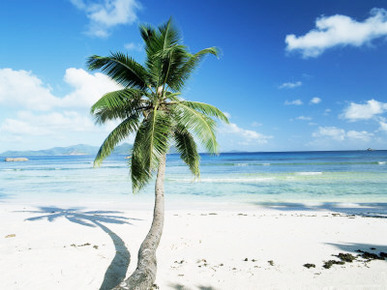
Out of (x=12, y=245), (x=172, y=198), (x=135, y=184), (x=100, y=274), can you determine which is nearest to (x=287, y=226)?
(x=135, y=184)

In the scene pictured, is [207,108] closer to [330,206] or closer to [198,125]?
[198,125]

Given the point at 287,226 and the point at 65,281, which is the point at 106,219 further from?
the point at 287,226

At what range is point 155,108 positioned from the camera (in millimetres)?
6488

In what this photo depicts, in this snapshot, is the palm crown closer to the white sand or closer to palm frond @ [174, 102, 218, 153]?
palm frond @ [174, 102, 218, 153]

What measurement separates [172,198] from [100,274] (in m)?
12.9

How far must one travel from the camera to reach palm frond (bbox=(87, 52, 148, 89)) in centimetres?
691

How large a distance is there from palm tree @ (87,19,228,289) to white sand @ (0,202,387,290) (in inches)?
51.0

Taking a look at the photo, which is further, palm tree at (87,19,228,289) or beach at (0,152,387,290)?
palm tree at (87,19,228,289)

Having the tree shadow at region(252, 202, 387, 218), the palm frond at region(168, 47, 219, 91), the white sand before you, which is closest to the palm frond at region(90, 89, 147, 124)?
the palm frond at region(168, 47, 219, 91)

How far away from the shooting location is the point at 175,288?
176 inches

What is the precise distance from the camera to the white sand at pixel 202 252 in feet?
14.8

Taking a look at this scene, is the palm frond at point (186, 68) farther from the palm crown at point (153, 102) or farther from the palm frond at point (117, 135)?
the palm frond at point (117, 135)

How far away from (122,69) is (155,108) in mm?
1695

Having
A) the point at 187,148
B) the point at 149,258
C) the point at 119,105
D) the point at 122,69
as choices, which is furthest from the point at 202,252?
the point at 122,69
